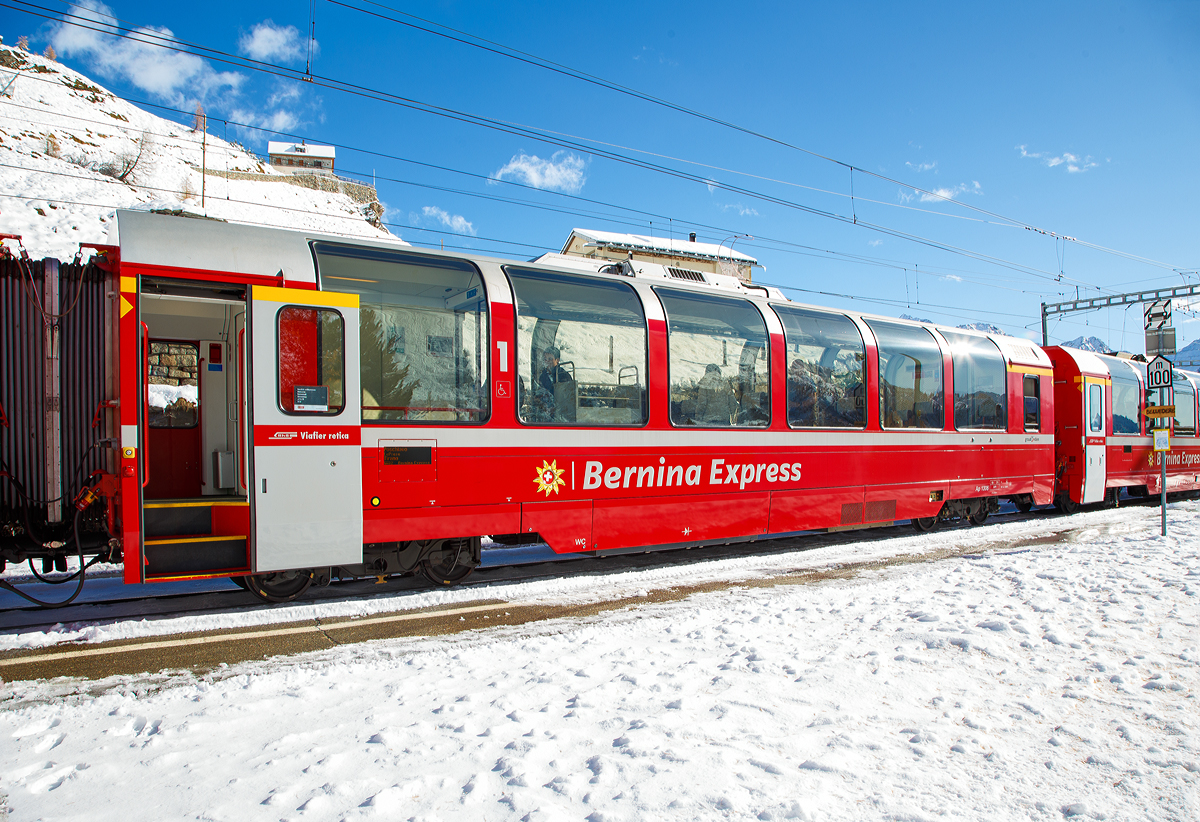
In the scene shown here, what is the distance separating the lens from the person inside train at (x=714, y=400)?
8.09 meters

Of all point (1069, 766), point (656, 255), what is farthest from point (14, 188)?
point (1069, 766)

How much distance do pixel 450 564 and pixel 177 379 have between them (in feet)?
11.7

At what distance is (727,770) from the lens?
9.28 ft

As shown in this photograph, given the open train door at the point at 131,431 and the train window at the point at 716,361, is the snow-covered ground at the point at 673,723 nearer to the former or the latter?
the open train door at the point at 131,431

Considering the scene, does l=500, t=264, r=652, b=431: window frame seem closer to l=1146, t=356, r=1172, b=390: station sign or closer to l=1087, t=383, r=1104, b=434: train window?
l=1146, t=356, r=1172, b=390: station sign

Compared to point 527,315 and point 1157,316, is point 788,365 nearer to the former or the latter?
point 527,315

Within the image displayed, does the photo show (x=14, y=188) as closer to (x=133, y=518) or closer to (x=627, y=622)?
(x=133, y=518)

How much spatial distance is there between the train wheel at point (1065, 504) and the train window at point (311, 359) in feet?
46.8

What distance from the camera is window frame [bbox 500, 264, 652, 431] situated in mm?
6801

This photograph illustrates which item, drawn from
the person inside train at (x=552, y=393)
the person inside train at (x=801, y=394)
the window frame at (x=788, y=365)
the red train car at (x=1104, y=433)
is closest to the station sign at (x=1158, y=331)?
the red train car at (x=1104, y=433)

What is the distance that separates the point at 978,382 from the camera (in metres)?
11.4

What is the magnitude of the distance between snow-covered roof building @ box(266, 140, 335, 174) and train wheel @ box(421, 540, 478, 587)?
110 meters

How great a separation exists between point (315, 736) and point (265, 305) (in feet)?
12.2

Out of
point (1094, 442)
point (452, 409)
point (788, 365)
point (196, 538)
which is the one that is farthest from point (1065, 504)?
point (196, 538)
